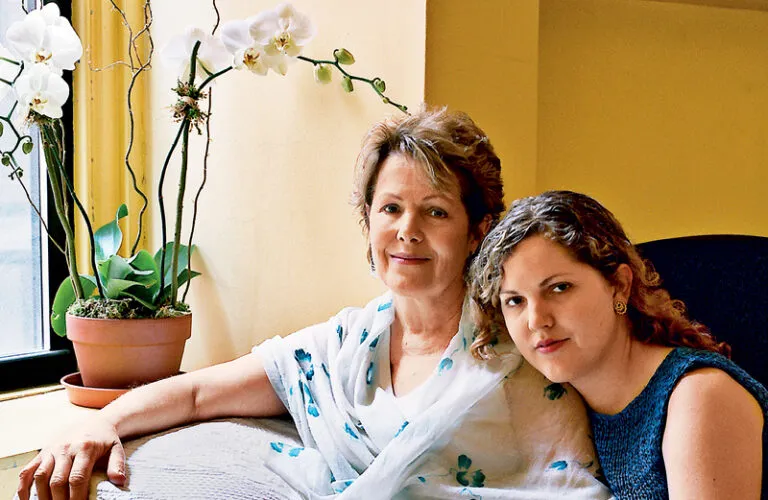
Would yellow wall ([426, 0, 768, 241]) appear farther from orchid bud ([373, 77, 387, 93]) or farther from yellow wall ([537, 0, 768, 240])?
orchid bud ([373, 77, 387, 93])

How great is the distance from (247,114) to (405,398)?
783 mm

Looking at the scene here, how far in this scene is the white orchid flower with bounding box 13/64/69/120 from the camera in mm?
1682

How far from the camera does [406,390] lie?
1.44m

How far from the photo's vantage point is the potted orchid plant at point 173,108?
5.30ft

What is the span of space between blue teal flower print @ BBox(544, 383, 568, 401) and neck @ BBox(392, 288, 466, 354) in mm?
208

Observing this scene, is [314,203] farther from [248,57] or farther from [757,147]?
[757,147]

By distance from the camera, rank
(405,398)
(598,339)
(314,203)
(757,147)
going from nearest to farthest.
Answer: (598,339) < (405,398) < (314,203) < (757,147)

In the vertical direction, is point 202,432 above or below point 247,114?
below

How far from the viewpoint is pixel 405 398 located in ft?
4.62

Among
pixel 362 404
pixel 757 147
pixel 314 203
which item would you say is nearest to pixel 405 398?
pixel 362 404

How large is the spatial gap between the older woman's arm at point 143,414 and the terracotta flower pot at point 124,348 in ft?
0.84

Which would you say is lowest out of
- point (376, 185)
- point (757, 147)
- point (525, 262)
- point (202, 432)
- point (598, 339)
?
point (202, 432)

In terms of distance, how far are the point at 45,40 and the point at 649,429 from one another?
1323mm

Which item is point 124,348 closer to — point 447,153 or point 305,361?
point 305,361
